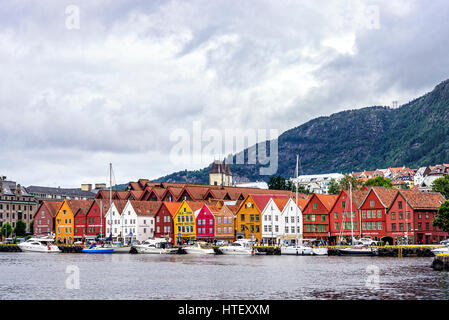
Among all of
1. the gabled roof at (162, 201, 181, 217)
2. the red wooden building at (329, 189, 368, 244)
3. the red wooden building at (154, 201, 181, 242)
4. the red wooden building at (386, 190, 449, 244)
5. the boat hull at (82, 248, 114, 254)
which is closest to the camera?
the red wooden building at (386, 190, 449, 244)

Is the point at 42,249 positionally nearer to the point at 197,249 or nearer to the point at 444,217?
Answer: the point at 197,249

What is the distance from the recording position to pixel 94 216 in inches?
6737

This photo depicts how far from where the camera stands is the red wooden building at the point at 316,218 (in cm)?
14638

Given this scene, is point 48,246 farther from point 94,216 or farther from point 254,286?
point 254,286

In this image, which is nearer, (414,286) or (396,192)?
(414,286)

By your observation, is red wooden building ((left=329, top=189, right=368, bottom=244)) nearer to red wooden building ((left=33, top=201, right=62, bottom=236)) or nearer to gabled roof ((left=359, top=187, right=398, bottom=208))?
gabled roof ((left=359, top=187, right=398, bottom=208))

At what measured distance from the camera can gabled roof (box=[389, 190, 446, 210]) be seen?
12925 centimetres

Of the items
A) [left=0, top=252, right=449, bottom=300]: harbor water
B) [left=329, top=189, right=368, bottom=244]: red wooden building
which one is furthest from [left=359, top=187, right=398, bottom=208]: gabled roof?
[left=0, top=252, right=449, bottom=300]: harbor water

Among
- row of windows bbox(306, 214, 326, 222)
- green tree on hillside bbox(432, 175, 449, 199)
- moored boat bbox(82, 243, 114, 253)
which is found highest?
green tree on hillside bbox(432, 175, 449, 199)

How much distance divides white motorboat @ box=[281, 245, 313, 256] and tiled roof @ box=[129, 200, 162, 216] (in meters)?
51.3
